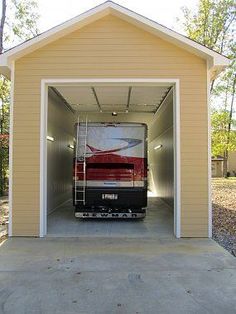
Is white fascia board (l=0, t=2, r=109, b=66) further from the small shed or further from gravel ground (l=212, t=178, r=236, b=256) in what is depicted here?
gravel ground (l=212, t=178, r=236, b=256)

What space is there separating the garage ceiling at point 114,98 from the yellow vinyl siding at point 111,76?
1.11 metres

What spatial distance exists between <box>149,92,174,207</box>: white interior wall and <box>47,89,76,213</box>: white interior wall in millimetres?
3500

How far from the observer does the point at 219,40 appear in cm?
2608

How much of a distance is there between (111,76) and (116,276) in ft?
14.4

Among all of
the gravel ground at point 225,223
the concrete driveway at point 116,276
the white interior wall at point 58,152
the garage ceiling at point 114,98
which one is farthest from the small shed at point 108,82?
the white interior wall at point 58,152

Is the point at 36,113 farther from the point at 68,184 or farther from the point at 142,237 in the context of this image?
the point at 68,184

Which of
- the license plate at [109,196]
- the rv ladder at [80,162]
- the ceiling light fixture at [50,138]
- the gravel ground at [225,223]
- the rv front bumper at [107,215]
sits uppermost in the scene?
the ceiling light fixture at [50,138]

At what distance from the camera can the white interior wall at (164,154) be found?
41.8 feet

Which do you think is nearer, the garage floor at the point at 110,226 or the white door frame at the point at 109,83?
the white door frame at the point at 109,83

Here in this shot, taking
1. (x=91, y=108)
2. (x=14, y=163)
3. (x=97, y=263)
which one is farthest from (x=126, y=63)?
(x=91, y=108)

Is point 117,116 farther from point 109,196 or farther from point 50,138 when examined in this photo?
point 109,196

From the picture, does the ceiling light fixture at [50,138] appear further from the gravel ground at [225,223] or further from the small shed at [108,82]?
the gravel ground at [225,223]

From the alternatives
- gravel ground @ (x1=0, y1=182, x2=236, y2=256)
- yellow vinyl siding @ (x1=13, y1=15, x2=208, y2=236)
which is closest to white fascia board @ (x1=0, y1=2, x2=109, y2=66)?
yellow vinyl siding @ (x1=13, y1=15, x2=208, y2=236)

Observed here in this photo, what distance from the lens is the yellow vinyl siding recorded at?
8125 millimetres
